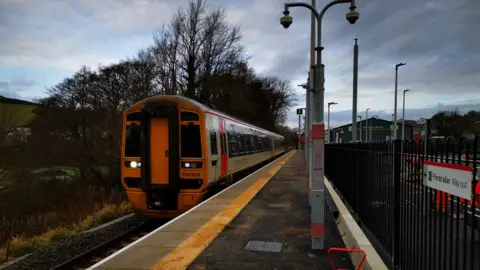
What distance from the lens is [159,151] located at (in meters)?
11.4

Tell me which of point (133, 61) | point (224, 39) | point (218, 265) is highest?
point (224, 39)

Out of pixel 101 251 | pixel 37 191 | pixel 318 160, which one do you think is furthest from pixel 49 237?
pixel 37 191

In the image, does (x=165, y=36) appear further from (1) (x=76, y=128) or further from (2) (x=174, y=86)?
(1) (x=76, y=128)

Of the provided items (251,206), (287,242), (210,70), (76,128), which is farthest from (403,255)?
(210,70)

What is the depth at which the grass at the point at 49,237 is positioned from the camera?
10438mm

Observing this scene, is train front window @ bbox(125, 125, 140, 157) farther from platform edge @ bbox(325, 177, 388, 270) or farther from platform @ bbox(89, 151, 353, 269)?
platform edge @ bbox(325, 177, 388, 270)

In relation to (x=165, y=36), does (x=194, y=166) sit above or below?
below

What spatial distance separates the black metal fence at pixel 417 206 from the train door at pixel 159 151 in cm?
567

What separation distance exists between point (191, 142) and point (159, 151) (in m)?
0.92

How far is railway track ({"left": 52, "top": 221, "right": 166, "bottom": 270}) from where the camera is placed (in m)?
7.79

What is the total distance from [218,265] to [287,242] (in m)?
1.70

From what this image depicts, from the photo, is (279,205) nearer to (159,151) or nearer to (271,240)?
(159,151)

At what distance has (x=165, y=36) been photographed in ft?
144

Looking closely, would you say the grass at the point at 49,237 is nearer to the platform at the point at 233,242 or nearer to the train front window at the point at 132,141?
the train front window at the point at 132,141
